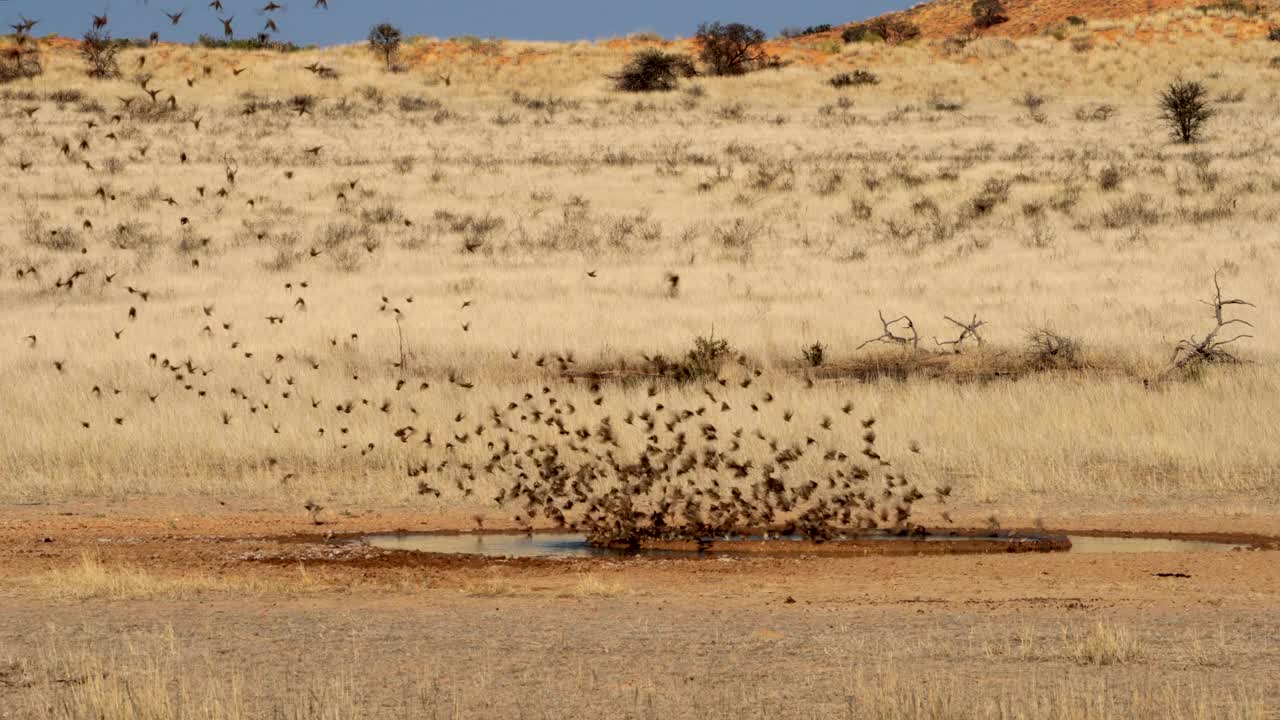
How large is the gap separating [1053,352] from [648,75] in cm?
4484

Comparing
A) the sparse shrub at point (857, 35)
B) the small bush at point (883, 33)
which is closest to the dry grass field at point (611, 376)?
the sparse shrub at point (857, 35)

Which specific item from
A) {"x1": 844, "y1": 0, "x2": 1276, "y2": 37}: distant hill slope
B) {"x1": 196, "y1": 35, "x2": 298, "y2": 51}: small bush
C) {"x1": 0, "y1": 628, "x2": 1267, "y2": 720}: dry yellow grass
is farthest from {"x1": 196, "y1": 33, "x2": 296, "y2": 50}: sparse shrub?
{"x1": 0, "y1": 628, "x2": 1267, "y2": 720}: dry yellow grass

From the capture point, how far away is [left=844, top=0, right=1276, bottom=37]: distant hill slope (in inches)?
3260

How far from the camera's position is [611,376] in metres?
22.1

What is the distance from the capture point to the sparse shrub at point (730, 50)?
70438mm

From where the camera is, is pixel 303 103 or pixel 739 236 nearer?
pixel 739 236

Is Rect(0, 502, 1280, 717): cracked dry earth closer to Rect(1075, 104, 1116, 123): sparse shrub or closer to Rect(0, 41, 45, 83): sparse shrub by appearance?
Rect(1075, 104, 1116, 123): sparse shrub

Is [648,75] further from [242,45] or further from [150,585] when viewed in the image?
[150,585]

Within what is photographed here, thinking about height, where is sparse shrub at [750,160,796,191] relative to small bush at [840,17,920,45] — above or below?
below

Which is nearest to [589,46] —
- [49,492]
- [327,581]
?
[49,492]

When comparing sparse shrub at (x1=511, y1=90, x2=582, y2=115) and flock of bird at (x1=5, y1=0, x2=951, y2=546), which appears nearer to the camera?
flock of bird at (x1=5, y1=0, x2=951, y2=546)

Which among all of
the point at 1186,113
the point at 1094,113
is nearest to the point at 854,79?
the point at 1094,113

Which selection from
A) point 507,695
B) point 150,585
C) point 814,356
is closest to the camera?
point 507,695

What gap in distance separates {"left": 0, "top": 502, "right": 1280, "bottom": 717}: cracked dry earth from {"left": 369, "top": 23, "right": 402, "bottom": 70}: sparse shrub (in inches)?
2442
